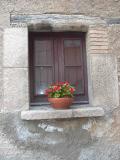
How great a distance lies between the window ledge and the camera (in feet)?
11.5

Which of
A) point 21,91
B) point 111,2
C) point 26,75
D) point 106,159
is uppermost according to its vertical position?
point 111,2

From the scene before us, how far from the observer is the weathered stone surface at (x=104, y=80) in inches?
150

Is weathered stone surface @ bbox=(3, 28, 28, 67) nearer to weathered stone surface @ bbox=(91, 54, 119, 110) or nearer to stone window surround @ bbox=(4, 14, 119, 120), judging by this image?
stone window surround @ bbox=(4, 14, 119, 120)

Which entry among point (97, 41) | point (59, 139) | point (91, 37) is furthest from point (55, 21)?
point (59, 139)

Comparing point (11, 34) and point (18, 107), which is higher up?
point (11, 34)

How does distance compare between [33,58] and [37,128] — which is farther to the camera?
[33,58]

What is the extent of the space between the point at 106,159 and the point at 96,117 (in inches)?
25.1

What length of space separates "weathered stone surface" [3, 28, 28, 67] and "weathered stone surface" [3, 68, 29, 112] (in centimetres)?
10

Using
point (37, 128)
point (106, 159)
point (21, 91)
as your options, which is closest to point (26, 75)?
point (21, 91)

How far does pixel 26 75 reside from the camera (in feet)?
12.0

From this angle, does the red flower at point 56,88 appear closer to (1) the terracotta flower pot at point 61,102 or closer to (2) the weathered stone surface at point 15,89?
(1) the terracotta flower pot at point 61,102

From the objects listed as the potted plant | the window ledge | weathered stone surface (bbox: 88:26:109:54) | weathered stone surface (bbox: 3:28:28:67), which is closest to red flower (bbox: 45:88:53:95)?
the potted plant

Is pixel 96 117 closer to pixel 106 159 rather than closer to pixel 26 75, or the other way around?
pixel 106 159

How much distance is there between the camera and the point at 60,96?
354 cm
